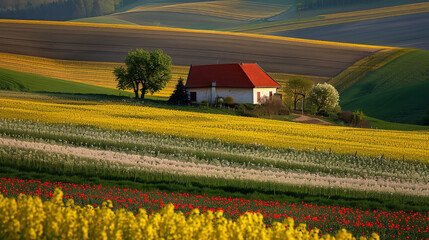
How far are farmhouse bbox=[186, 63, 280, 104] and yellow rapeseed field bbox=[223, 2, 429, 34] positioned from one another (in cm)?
10328

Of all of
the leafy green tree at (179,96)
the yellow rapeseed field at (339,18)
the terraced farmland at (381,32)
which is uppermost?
the yellow rapeseed field at (339,18)

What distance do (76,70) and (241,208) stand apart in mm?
78750

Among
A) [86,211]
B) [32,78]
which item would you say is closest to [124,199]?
[86,211]

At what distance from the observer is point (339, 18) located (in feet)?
566

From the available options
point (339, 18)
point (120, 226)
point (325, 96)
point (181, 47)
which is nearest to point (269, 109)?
point (325, 96)

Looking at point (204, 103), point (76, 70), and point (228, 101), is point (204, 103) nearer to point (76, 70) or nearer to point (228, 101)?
point (228, 101)

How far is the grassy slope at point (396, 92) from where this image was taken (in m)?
67.8

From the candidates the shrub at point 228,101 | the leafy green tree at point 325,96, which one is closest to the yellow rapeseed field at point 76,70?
the shrub at point 228,101

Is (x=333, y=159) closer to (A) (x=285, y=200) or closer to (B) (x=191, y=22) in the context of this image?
(A) (x=285, y=200)

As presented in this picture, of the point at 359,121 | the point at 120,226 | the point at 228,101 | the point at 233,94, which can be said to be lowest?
the point at 359,121

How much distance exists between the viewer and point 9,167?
60.5ft

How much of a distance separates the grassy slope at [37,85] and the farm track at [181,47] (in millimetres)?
22744

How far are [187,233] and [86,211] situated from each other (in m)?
1.97

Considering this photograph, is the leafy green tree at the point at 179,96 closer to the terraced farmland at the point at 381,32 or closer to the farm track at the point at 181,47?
the farm track at the point at 181,47
